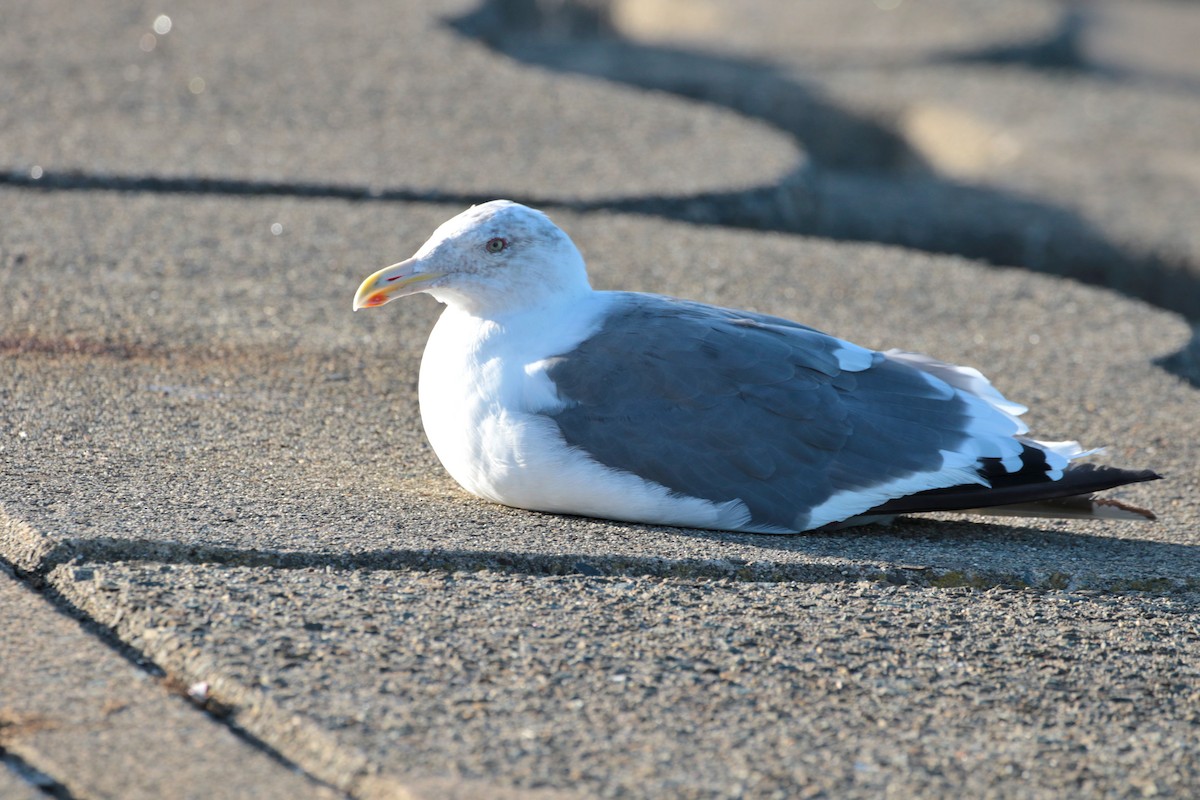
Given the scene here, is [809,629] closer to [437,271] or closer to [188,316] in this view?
[437,271]

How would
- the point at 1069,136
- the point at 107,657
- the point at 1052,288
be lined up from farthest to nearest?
the point at 1069,136
the point at 1052,288
the point at 107,657

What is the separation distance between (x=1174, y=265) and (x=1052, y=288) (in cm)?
142

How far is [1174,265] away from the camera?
6828 mm

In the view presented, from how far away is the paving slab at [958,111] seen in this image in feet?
22.9

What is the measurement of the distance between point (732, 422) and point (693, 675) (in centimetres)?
77

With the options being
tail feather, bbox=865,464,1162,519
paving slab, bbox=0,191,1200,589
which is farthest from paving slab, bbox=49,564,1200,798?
tail feather, bbox=865,464,1162,519

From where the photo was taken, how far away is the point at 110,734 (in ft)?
7.67

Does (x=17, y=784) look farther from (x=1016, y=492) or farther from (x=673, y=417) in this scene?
(x=1016, y=492)

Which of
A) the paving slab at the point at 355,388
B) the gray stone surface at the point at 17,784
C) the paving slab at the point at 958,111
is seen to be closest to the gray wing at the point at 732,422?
the paving slab at the point at 355,388

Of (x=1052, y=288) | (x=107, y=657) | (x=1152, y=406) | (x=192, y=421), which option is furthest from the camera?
(x=1052, y=288)

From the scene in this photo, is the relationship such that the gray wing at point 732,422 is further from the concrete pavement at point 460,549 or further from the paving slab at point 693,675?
the paving slab at point 693,675

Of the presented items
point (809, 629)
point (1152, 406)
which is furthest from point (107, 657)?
point (1152, 406)

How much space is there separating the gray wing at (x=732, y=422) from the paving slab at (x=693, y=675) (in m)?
0.29

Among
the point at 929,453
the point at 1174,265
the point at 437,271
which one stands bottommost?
the point at 1174,265
